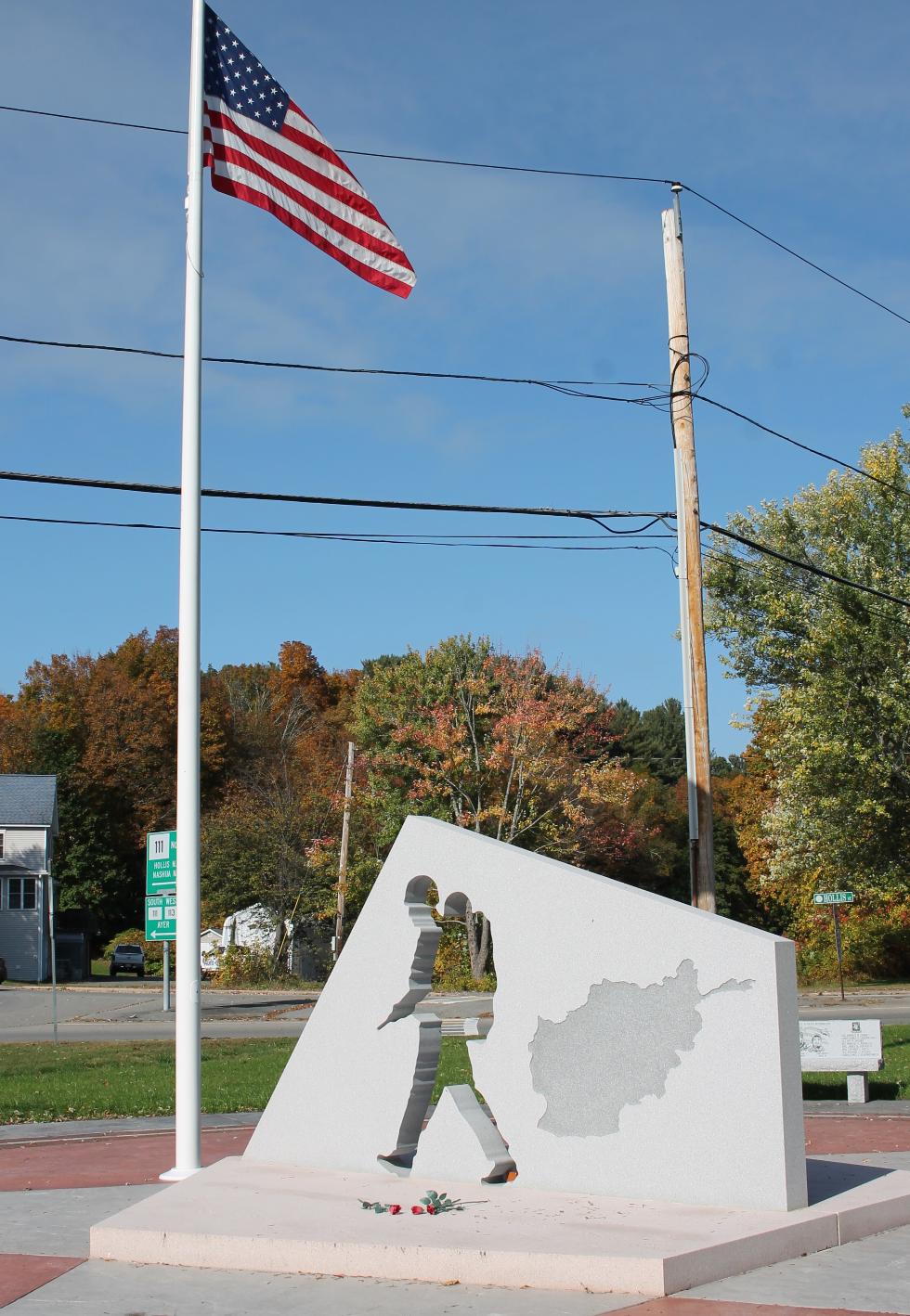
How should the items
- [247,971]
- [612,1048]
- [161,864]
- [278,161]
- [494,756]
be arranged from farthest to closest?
1. [247,971]
2. [494,756]
3. [161,864]
4. [278,161]
5. [612,1048]

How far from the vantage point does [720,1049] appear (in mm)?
7230

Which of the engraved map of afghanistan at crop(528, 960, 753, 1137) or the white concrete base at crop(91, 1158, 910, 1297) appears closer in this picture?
the white concrete base at crop(91, 1158, 910, 1297)

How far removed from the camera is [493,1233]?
6.78 meters

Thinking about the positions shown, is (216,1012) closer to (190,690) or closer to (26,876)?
(26,876)

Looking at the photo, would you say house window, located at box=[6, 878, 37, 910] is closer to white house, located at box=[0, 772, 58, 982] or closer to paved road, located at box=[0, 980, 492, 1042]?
white house, located at box=[0, 772, 58, 982]

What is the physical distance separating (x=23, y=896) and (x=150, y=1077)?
34788mm

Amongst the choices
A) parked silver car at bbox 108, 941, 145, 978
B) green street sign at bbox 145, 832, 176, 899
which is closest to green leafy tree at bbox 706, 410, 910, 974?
green street sign at bbox 145, 832, 176, 899

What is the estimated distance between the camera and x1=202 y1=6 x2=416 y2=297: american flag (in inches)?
411

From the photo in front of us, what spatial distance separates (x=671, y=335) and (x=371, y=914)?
885 cm

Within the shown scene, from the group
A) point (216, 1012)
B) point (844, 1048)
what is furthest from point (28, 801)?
point (844, 1048)

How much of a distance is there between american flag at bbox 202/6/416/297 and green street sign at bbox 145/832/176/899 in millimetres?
14816

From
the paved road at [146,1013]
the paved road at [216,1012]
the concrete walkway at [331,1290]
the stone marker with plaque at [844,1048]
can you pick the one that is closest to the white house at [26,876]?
the paved road at [146,1013]

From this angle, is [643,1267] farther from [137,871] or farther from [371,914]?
[137,871]

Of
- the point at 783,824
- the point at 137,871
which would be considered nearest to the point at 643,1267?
the point at 783,824
